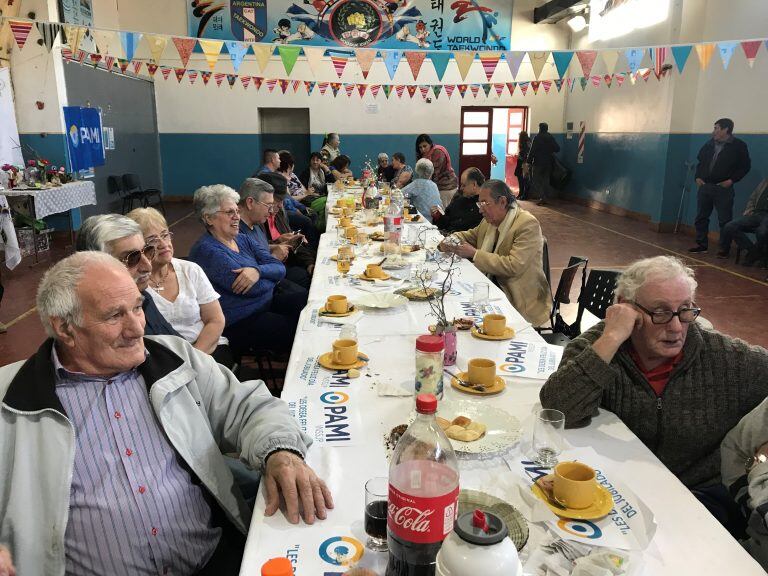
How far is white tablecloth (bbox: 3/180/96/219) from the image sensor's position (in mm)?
7070

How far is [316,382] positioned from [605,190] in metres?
11.3

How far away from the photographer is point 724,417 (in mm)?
1762

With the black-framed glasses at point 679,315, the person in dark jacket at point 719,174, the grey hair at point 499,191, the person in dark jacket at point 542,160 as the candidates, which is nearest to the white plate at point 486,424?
the black-framed glasses at point 679,315

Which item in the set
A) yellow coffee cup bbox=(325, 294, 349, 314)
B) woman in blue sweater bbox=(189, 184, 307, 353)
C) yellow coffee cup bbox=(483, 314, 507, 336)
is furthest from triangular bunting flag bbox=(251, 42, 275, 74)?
yellow coffee cup bbox=(483, 314, 507, 336)

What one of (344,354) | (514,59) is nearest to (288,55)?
(514,59)

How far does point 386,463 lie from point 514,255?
7.97 feet

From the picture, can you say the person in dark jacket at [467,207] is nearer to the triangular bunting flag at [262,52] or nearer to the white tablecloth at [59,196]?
the triangular bunting flag at [262,52]

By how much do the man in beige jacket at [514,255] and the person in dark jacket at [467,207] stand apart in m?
1.55

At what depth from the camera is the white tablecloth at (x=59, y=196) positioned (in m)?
7.07

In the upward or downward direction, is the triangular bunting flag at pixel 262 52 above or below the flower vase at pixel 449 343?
above

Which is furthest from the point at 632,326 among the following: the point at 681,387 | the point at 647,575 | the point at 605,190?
the point at 605,190

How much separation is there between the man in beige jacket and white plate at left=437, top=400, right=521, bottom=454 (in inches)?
80.4

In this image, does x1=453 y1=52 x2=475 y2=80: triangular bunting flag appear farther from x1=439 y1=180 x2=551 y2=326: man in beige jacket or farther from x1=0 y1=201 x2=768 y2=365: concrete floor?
x1=439 y1=180 x2=551 y2=326: man in beige jacket

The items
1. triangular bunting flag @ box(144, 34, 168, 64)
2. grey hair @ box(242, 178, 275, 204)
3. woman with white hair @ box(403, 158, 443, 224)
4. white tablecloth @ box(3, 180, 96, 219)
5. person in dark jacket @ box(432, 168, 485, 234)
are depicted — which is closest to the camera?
grey hair @ box(242, 178, 275, 204)
